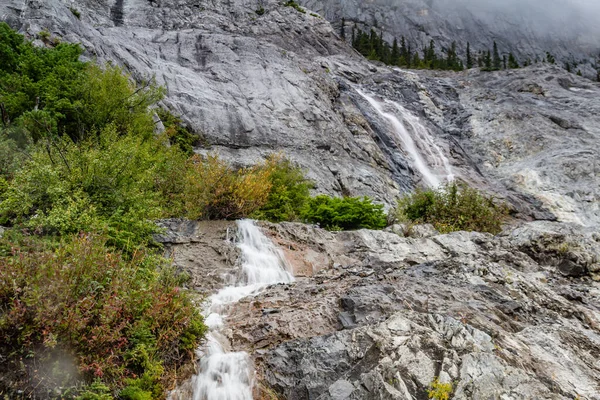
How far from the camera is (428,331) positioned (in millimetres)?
5609

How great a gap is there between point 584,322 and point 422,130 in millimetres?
27219

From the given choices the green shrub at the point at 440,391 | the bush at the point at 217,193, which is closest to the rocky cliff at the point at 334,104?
the bush at the point at 217,193

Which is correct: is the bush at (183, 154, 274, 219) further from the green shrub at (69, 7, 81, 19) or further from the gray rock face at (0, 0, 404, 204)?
the green shrub at (69, 7, 81, 19)

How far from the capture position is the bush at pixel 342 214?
14711 mm

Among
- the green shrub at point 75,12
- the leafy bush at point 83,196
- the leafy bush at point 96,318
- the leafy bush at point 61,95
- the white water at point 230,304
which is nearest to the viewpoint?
the leafy bush at point 96,318

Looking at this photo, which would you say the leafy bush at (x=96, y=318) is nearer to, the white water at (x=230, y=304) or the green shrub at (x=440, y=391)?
the white water at (x=230, y=304)

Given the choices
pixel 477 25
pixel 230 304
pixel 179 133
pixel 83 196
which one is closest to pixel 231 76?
pixel 179 133

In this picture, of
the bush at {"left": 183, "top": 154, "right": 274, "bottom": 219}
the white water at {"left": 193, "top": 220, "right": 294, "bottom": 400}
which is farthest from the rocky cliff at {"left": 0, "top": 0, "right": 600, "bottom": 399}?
the bush at {"left": 183, "top": 154, "right": 274, "bottom": 219}

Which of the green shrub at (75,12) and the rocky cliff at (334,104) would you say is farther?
the green shrub at (75,12)

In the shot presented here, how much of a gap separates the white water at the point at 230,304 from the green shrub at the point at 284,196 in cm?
194

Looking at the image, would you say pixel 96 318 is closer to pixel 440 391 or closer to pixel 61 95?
pixel 440 391

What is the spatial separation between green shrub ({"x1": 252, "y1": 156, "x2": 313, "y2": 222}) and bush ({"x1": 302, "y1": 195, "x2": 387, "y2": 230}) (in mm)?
487

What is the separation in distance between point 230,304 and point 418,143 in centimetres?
2597

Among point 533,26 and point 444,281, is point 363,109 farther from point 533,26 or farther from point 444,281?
point 533,26
